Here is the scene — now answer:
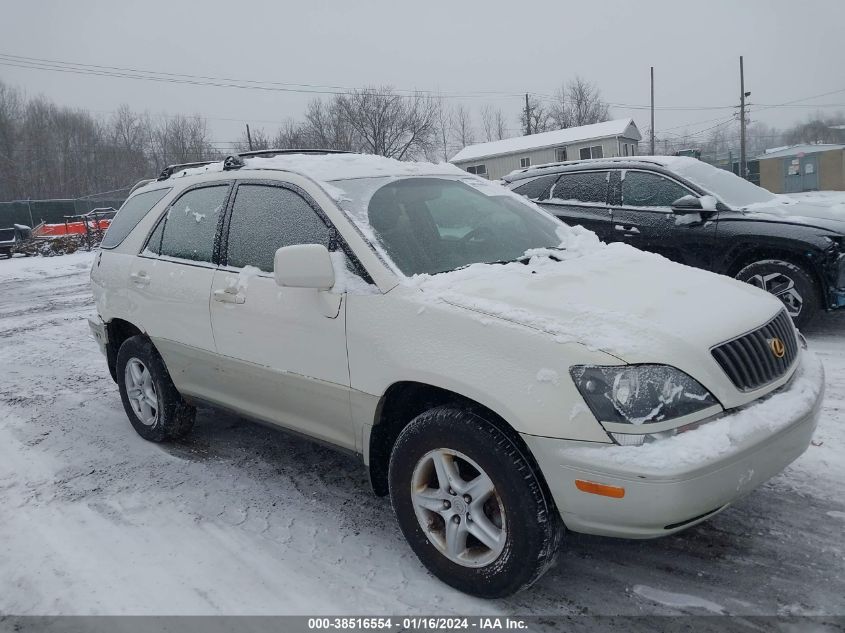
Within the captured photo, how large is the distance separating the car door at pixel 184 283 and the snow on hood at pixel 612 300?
1578mm

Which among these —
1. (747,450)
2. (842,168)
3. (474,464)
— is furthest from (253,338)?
(842,168)

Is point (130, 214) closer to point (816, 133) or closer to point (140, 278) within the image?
point (140, 278)

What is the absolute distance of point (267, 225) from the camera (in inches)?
136

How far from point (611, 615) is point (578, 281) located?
4.44 ft

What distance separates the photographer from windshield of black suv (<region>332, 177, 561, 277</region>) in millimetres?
3045

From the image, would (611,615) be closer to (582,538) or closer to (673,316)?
(582,538)

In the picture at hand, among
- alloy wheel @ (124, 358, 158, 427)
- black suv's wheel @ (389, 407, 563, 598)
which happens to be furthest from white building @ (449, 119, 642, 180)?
black suv's wheel @ (389, 407, 563, 598)

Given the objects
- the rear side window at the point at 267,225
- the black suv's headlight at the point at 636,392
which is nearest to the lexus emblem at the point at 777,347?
the black suv's headlight at the point at 636,392

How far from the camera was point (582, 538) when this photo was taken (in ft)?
9.98

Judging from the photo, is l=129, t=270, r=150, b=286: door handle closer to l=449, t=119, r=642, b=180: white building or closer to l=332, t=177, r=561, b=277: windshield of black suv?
l=332, t=177, r=561, b=277: windshield of black suv

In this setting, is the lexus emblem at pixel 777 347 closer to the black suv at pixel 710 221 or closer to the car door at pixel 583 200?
the black suv at pixel 710 221

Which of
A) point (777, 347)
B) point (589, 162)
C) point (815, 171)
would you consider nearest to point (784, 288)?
point (589, 162)

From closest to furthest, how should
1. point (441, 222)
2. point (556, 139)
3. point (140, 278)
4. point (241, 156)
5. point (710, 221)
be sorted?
point (441, 222) < point (241, 156) < point (140, 278) < point (710, 221) < point (556, 139)

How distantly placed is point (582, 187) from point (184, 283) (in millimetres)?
4888
